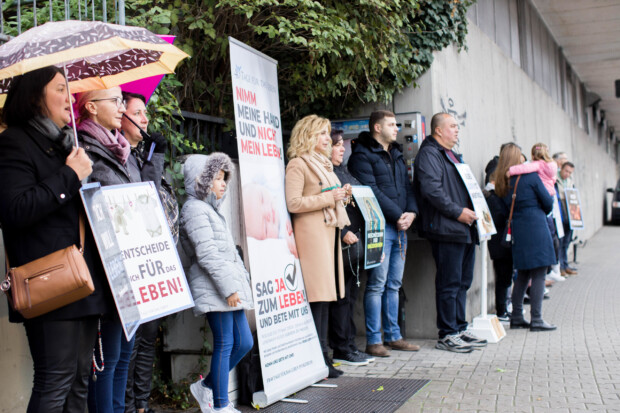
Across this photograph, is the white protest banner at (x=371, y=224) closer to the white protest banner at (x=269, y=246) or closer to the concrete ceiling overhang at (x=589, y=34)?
the white protest banner at (x=269, y=246)

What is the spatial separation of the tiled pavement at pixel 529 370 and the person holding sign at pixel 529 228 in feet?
1.45

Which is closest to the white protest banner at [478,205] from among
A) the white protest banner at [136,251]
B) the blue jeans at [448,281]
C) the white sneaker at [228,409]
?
the blue jeans at [448,281]

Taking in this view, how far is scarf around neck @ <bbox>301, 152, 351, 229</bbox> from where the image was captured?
570 centimetres

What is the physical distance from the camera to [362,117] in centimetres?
768

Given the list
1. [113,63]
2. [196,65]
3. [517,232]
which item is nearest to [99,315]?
[113,63]

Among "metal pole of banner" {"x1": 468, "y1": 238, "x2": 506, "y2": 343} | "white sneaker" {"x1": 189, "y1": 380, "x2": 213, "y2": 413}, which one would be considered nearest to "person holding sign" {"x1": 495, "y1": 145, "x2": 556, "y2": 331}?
"metal pole of banner" {"x1": 468, "y1": 238, "x2": 506, "y2": 343}

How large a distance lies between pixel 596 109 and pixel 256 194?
27725 mm

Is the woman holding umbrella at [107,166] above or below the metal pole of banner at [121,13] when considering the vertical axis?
below

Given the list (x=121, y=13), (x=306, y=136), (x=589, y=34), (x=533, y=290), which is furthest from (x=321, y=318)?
(x=589, y=34)

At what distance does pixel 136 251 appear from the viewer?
11.8ft

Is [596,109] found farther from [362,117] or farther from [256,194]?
[256,194]

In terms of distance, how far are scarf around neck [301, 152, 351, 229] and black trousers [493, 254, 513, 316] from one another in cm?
327

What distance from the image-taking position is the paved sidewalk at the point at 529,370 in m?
4.92

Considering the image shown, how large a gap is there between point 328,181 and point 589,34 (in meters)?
15.3
